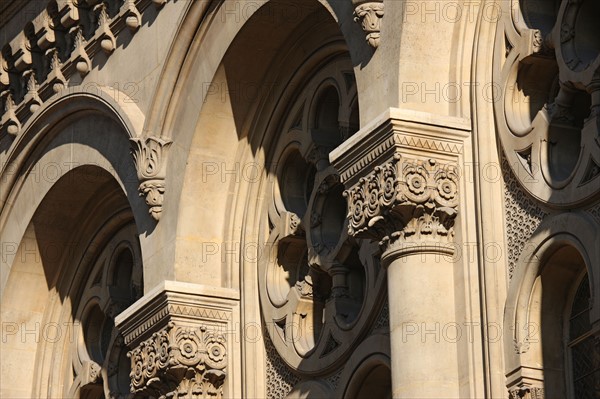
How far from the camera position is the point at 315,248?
22.1m

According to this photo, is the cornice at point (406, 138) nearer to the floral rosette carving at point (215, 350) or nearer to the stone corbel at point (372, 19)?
the stone corbel at point (372, 19)

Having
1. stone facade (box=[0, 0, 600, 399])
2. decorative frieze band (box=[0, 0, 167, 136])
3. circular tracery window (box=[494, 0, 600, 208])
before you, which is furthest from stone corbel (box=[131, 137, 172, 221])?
circular tracery window (box=[494, 0, 600, 208])

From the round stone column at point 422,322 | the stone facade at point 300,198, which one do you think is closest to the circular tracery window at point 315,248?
the stone facade at point 300,198

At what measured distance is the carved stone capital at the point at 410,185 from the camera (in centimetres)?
1859

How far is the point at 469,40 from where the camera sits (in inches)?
764

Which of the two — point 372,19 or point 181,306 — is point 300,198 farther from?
point 372,19

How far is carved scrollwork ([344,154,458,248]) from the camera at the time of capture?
1856cm

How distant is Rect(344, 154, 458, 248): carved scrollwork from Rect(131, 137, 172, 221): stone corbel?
5.33 metres

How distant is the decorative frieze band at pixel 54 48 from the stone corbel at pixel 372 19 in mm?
5475

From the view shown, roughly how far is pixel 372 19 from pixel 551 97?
2.03 metres

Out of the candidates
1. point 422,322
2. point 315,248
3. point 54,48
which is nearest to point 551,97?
point 422,322

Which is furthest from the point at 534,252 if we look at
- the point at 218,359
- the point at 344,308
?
the point at 218,359

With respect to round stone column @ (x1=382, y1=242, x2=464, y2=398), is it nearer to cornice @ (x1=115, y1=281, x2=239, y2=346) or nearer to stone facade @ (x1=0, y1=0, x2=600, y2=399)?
stone facade @ (x1=0, y1=0, x2=600, y2=399)

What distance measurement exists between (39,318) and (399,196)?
10866 millimetres
